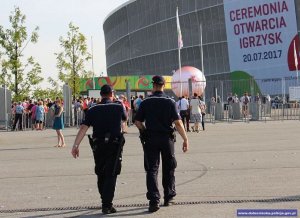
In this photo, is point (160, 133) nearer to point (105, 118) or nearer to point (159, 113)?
point (159, 113)

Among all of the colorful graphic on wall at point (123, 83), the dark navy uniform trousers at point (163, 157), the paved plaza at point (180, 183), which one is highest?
the colorful graphic on wall at point (123, 83)

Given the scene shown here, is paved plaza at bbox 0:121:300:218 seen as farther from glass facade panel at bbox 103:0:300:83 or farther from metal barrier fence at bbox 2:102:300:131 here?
glass facade panel at bbox 103:0:300:83

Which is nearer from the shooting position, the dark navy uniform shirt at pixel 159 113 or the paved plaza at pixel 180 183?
the paved plaza at pixel 180 183

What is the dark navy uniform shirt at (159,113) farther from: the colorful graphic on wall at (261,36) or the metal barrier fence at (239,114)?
the colorful graphic on wall at (261,36)

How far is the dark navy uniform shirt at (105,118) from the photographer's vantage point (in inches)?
355

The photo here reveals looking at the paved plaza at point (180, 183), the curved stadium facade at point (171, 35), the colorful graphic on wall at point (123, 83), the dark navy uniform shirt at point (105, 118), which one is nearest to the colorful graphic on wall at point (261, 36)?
the curved stadium facade at point (171, 35)

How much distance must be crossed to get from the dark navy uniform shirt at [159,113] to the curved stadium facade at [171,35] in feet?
199

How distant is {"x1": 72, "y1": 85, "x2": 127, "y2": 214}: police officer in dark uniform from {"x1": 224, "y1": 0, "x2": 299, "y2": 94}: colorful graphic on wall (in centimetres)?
5877

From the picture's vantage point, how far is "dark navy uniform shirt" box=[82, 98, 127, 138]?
29.6ft

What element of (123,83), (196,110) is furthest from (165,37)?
(196,110)

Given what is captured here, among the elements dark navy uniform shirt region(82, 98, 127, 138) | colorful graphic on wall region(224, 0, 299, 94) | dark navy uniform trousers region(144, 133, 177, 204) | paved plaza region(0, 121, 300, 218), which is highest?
colorful graphic on wall region(224, 0, 299, 94)

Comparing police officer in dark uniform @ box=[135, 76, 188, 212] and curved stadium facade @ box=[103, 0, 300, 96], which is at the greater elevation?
curved stadium facade @ box=[103, 0, 300, 96]

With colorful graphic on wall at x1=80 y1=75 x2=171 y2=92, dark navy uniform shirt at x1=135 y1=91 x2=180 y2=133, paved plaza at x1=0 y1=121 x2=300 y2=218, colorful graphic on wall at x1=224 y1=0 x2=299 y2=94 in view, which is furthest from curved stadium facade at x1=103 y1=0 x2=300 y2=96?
dark navy uniform shirt at x1=135 y1=91 x2=180 y2=133

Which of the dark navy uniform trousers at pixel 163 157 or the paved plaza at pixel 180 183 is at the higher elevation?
the dark navy uniform trousers at pixel 163 157
